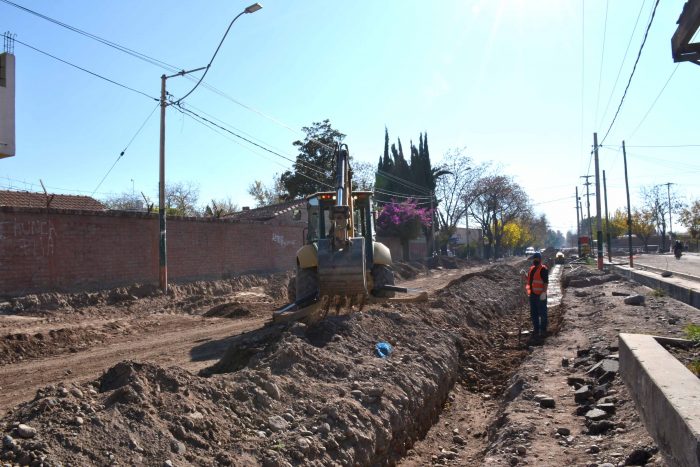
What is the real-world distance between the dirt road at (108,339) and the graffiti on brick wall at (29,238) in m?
Answer: 1.78

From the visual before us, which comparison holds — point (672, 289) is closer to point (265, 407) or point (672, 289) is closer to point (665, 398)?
point (665, 398)

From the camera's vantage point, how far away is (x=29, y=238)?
48.4 feet

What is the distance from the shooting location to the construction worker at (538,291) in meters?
12.8

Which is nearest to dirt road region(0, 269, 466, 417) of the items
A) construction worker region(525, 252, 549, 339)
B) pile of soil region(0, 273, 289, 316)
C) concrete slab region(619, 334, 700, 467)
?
pile of soil region(0, 273, 289, 316)

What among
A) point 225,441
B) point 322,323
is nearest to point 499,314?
point 322,323

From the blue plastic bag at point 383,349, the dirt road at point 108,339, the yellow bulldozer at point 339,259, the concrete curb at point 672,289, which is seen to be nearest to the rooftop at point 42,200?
the dirt road at point 108,339

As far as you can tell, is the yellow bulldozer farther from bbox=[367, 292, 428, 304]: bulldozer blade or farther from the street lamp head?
the street lamp head

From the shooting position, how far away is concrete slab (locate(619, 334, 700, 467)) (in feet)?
13.6

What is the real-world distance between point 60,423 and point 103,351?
291 inches

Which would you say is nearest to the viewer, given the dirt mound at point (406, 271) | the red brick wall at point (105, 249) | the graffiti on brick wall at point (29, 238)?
the graffiti on brick wall at point (29, 238)

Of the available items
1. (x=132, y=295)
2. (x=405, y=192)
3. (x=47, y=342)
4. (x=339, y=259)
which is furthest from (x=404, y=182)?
(x=47, y=342)

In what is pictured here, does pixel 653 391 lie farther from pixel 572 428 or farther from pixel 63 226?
pixel 63 226

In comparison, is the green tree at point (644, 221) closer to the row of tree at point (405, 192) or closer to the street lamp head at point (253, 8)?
the row of tree at point (405, 192)

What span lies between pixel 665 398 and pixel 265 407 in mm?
3459
